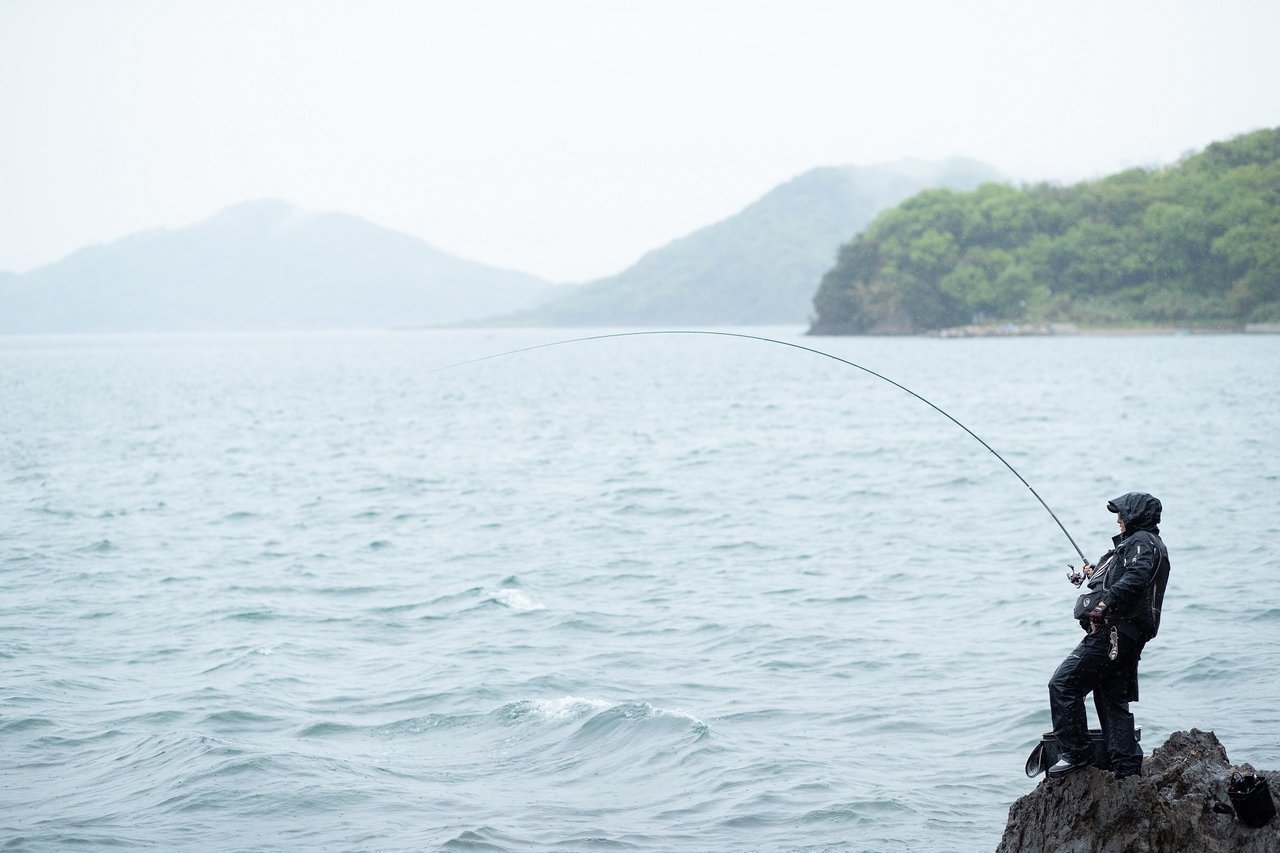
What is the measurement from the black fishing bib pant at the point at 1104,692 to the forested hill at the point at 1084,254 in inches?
4923

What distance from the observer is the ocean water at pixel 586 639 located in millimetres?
9281

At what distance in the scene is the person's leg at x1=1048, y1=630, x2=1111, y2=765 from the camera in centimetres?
632

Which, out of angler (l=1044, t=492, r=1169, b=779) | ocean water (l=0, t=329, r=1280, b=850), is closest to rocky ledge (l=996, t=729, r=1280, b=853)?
angler (l=1044, t=492, r=1169, b=779)

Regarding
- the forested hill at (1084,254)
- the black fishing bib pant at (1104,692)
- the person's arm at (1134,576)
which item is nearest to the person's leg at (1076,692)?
the black fishing bib pant at (1104,692)

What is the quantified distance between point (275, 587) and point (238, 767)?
25.6ft

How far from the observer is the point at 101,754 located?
10445 mm

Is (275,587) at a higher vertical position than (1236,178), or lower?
lower

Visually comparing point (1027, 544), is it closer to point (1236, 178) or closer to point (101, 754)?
point (101, 754)

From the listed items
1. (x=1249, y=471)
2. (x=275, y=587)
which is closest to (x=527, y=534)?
(x=275, y=587)

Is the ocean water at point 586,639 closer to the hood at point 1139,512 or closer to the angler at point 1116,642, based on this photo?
the angler at point 1116,642

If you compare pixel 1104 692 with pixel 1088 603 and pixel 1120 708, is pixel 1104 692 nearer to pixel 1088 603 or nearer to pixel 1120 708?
pixel 1120 708

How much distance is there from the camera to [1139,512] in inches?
255

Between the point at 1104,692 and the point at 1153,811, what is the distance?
826 millimetres

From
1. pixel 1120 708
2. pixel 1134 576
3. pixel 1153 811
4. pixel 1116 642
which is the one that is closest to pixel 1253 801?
pixel 1153 811
